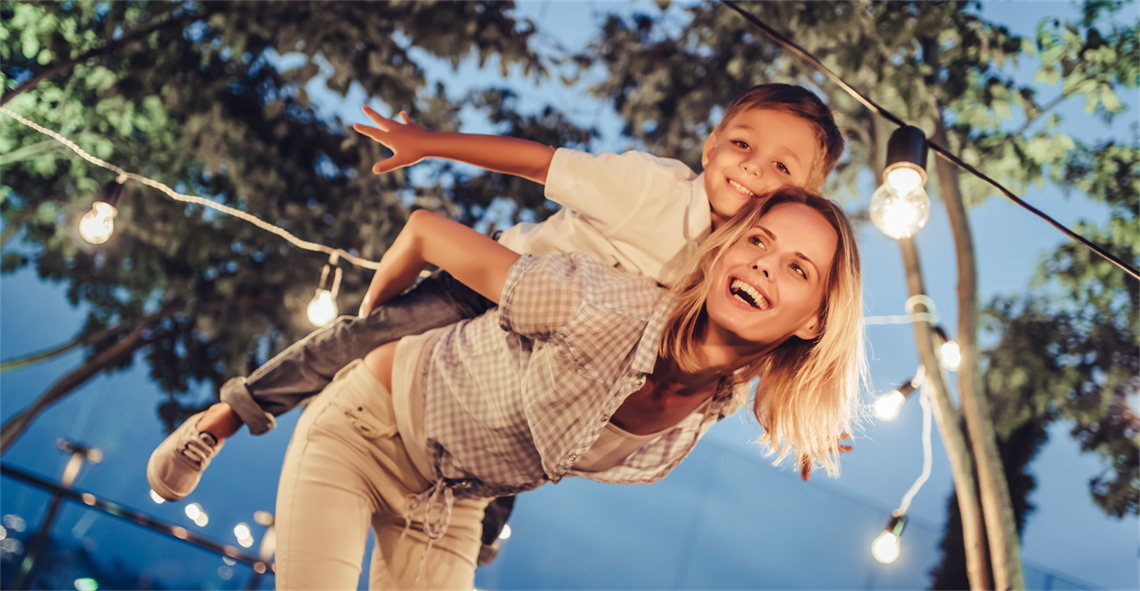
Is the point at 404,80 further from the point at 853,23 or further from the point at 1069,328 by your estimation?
the point at 1069,328

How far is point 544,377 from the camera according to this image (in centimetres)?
117

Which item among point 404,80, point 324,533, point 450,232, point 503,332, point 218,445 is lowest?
point 324,533

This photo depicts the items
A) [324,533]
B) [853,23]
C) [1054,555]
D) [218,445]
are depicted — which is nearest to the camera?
[324,533]

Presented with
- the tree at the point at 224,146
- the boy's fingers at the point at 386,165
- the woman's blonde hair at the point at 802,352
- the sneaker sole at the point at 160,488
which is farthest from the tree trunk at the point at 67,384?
the woman's blonde hair at the point at 802,352

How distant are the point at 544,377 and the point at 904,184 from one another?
3.96ft

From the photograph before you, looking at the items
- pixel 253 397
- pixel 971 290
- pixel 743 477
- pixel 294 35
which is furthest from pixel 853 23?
pixel 743 477

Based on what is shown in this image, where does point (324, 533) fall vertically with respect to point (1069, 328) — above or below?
below

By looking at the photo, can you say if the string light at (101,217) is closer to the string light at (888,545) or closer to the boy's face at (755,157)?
the boy's face at (755,157)

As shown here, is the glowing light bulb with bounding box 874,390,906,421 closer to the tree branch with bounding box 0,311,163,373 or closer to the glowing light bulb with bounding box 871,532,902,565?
the glowing light bulb with bounding box 871,532,902,565

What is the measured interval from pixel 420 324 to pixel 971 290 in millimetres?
2216

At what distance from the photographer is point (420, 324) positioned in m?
1.55

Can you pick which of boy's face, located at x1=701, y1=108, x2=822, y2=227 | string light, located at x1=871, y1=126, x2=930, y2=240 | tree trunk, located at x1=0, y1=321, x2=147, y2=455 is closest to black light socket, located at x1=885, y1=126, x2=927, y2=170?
string light, located at x1=871, y1=126, x2=930, y2=240

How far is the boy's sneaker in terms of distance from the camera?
57.6 inches

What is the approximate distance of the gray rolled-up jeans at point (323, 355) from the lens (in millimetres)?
1527
